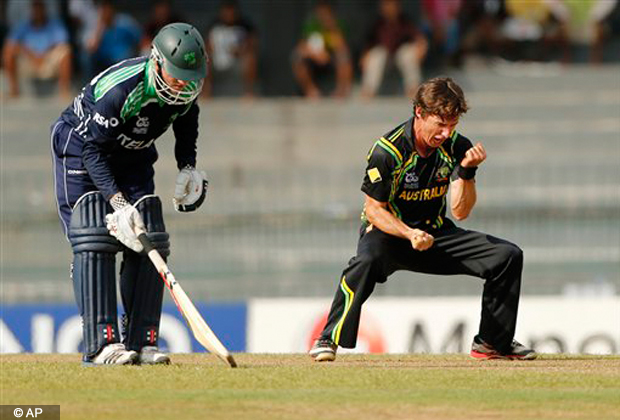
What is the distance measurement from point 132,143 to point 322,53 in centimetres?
1191

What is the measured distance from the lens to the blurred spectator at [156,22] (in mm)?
19828

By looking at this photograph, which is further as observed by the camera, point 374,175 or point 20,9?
point 20,9

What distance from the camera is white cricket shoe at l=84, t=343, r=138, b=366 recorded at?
8.21 metres

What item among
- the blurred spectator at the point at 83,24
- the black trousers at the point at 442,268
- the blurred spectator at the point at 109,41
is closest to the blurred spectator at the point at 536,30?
the blurred spectator at the point at 109,41

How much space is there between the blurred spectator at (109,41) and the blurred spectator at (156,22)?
6.1 inches

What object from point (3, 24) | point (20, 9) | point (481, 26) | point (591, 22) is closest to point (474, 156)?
point (481, 26)

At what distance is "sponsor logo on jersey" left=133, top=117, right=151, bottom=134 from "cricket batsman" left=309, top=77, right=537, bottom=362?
55.5 inches

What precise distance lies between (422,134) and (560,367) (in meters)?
1.68

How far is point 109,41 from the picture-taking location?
19891 millimetres

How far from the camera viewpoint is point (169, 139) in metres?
20.6

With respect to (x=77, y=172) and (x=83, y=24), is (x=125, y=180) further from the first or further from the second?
(x=83, y=24)

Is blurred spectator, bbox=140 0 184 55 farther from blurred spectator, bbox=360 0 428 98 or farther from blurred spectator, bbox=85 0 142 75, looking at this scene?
blurred spectator, bbox=360 0 428 98

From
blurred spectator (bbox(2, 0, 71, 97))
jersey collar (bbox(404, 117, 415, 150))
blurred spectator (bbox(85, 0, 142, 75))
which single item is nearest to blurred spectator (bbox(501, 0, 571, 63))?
blurred spectator (bbox(85, 0, 142, 75))

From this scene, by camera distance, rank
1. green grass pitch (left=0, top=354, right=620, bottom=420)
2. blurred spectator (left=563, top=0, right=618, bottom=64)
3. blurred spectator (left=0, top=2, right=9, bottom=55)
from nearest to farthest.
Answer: green grass pitch (left=0, top=354, right=620, bottom=420), blurred spectator (left=563, top=0, right=618, bottom=64), blurred spectator (left=0, top=2, right=9, bottom=55)
